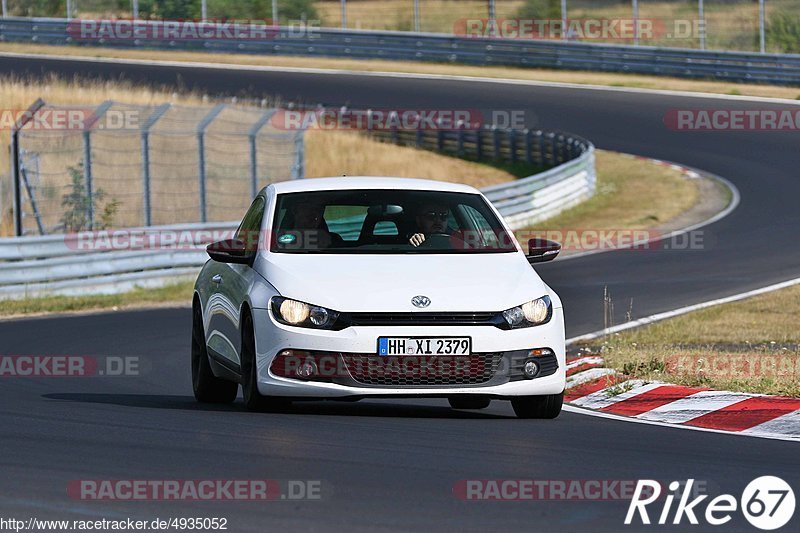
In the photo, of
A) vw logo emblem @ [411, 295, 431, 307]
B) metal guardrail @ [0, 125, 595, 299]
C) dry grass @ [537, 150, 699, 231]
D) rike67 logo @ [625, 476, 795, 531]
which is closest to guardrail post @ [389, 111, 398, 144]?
dry grass @ [537, 150, 699, 231]

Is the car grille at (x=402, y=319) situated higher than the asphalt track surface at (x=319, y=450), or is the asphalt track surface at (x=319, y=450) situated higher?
the car grille at (x=402, y=319)

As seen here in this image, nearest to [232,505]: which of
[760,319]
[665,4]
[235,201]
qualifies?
[760,319]

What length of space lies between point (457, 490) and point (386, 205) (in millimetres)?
3672

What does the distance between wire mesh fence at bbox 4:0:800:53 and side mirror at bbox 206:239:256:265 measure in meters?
36.7

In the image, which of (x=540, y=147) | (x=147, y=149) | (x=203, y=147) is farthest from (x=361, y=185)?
(x=540, y=147)

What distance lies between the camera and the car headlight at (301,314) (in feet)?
30.5

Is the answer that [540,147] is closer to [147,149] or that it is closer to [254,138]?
[254,138]

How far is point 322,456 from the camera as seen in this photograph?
8.08 meters

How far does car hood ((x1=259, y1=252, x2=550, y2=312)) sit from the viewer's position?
9320mm

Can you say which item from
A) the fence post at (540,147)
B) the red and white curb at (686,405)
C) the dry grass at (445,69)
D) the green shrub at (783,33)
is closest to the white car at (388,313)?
the red and white curb at (686,405)

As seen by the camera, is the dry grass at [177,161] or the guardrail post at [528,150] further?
the guardrail post at [528,150]

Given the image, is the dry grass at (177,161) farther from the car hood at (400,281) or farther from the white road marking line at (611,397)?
the car hood at (400,281)

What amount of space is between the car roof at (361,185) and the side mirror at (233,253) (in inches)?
25.0

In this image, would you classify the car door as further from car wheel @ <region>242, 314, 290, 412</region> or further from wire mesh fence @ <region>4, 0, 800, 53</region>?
wire mesh fence @ <region>4, 0, 800, 53</region>
